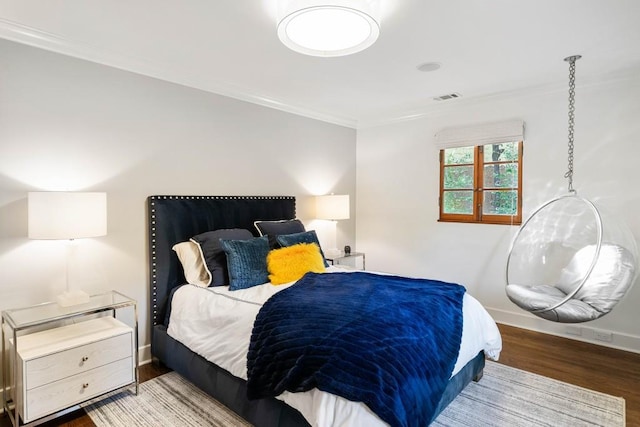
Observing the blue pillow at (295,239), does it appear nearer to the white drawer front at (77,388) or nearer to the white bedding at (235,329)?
the white bedding at (235,329)

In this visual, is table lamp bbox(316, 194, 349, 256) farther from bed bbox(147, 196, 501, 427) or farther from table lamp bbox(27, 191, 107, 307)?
table lamp bbox(27, 191, 107, 307)

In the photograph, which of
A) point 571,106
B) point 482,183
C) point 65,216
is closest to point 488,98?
point 571,106

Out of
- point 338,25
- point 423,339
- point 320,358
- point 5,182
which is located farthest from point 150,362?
point 338,25

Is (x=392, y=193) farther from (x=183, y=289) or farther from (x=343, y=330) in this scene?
(x=343, y=330)

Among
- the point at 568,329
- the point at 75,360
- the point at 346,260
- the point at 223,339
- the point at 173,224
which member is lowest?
the point at 568,329

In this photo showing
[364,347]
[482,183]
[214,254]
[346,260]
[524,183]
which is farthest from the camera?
[346,260]

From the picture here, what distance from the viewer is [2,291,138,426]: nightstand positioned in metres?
2.04

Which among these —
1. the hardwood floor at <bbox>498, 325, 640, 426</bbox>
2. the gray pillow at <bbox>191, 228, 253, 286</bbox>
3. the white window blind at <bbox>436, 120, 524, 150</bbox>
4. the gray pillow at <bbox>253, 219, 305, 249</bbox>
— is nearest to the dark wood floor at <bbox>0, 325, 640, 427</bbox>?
the hardwood floor at <bbox>498, 325, 640, 426</bbox>

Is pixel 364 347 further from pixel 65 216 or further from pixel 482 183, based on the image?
pixel 482 183

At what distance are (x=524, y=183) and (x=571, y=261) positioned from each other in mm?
953

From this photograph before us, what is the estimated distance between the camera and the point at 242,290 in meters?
2.76

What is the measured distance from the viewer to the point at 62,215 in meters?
2.20

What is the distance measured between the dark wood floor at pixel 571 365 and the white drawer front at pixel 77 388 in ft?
0.55

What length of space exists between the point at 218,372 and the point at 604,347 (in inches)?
135
